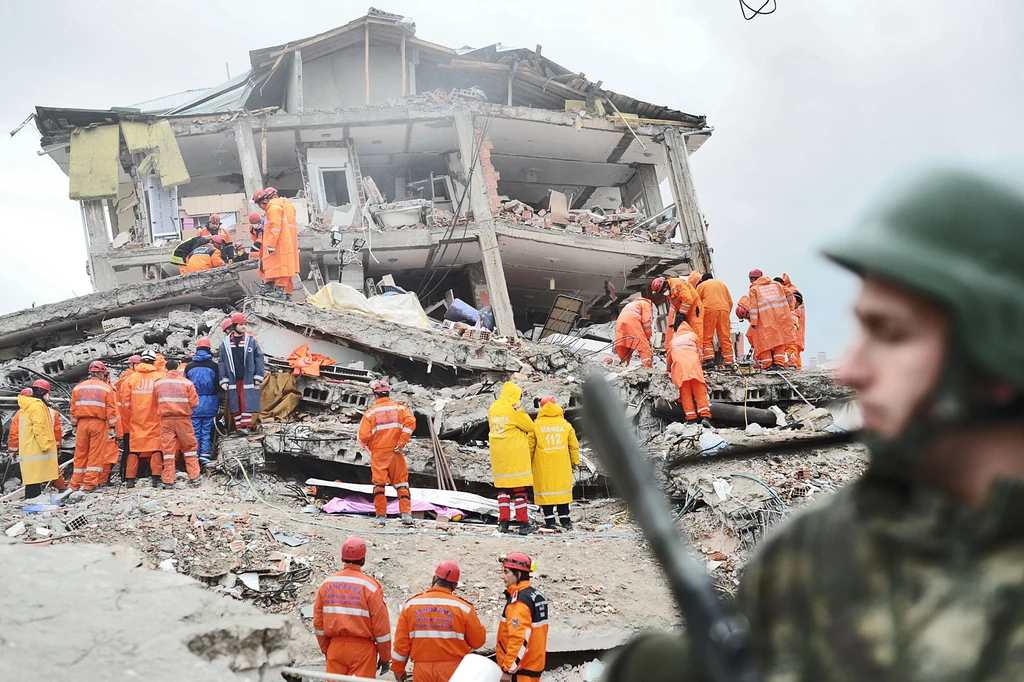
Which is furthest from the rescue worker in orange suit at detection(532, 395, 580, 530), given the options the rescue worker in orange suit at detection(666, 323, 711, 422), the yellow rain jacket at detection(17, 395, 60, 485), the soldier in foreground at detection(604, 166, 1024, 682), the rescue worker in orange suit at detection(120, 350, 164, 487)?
the soldier in foreground at detection(604, 166, 1024, 682)

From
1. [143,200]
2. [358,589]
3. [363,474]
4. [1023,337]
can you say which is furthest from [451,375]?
[1023,337]

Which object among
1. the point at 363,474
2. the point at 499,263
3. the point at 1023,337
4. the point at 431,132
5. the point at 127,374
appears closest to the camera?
the point at 1023,337

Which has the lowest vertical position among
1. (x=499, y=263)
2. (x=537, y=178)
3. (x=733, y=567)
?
(x=733, y=567)

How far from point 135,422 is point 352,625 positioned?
6.25 m

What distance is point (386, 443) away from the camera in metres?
10.7

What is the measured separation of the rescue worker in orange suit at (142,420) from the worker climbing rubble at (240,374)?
0.92 metres

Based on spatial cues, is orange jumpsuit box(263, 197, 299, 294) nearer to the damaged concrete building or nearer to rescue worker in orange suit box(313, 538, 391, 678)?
the damaged concrete building

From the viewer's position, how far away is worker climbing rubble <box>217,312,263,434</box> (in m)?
12.4

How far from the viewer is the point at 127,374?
1195cm

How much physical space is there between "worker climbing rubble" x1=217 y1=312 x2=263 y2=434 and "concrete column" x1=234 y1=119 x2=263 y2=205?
903 cm

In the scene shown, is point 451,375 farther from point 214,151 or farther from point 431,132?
point 214,151

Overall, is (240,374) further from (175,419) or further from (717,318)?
(717,318)

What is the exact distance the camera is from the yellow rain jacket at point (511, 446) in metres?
10.9

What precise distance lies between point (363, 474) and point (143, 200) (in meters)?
12.3
